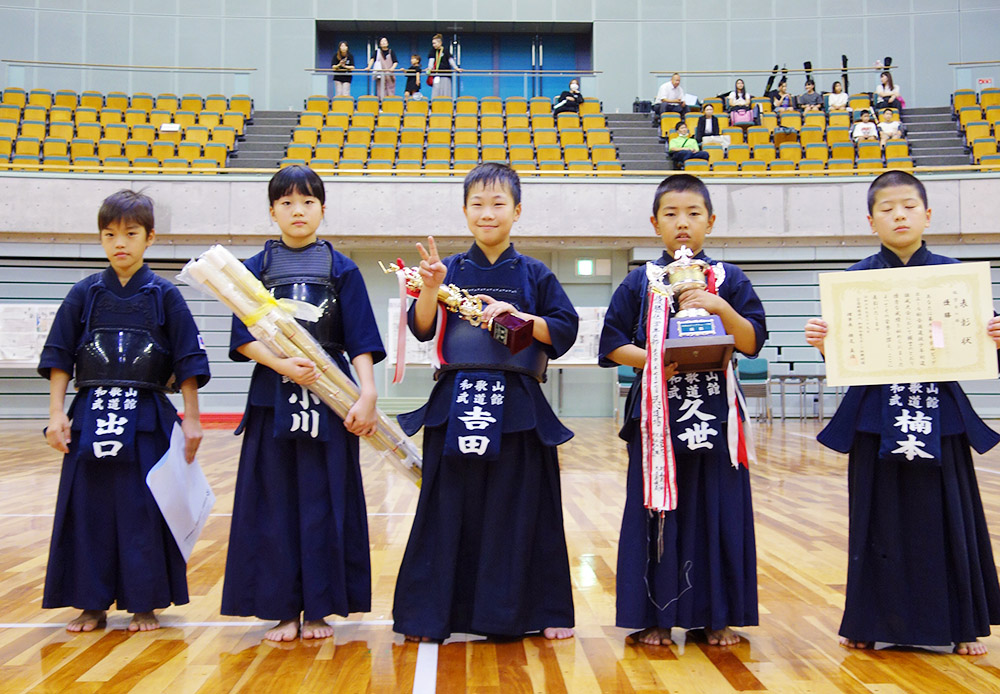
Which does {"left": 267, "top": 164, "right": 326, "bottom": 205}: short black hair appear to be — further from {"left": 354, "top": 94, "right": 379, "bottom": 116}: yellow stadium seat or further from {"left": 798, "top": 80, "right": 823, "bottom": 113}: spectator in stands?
{"left": 798, "top": 80, "right": 823, "bottom": 113}: spectator in stands

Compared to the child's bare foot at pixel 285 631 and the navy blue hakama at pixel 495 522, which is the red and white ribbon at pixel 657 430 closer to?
the navy blue hakama at pixel 495 522

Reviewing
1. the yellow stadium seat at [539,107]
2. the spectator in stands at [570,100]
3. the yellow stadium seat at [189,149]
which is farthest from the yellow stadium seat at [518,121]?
the yellow stadium seat at [189,149]

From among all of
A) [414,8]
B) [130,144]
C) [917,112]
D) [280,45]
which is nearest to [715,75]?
[917,112]

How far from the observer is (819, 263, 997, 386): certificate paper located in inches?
96.3

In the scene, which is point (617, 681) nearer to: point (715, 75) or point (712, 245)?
point (712, 245)

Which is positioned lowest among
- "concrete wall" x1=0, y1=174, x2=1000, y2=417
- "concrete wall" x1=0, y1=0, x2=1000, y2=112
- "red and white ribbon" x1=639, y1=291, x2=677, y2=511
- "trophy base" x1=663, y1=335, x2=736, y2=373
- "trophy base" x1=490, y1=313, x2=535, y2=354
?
"red and white ribbon" x1=639, y1=291, x2=677, y2=511

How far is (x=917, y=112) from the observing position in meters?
15.5

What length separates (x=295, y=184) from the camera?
8.93 feet

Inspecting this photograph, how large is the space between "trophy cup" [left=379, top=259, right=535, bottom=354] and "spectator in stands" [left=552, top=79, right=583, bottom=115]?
13216mm

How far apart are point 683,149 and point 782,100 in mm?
2954

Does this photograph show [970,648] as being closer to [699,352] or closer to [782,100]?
[699,352]

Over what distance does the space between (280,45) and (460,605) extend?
16.4 meters

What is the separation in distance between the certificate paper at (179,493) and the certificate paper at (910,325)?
2.07 metres

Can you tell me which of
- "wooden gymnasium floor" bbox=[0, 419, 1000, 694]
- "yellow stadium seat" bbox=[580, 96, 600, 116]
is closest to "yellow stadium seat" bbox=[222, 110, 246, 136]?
"yellow stadium seat" bbox=[580, 96, 600, 116]
